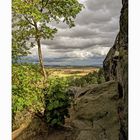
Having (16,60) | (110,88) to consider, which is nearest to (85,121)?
(110,88)

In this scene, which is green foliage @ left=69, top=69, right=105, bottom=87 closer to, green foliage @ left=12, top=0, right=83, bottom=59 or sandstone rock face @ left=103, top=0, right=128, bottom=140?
green foliage @ left=12, top=0, right=83, bottom=59

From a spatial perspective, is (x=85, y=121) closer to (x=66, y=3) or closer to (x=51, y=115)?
(x=51, y=115)

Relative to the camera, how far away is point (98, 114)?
269 inches

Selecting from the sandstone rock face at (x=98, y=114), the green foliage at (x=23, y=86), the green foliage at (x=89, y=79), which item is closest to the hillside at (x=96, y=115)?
the sandstone rock face at (x=98, y=114)

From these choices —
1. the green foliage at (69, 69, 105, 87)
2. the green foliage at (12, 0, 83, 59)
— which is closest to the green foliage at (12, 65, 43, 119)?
the green foliage at (12, 0, 83, 59)

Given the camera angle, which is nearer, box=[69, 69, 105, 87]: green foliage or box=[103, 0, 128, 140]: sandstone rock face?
box=[103, 0, 128, 140]: sandstone rock face

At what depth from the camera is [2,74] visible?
3045mm

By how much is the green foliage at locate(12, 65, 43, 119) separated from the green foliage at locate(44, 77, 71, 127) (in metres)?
0.70

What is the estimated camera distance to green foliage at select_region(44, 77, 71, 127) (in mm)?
7945

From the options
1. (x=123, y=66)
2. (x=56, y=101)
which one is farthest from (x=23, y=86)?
(x=123, y=66)

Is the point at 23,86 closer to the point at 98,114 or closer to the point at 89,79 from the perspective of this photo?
the point at 98,114

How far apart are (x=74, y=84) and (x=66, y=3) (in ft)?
8.49

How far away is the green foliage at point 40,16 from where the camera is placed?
7844mm

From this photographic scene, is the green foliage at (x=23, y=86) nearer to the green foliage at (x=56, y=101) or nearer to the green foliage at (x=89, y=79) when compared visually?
the green foliage at (x=56, y=101)
